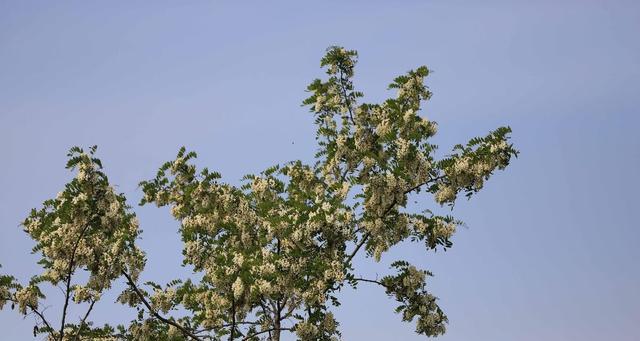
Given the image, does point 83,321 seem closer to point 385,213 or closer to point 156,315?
point 156,315

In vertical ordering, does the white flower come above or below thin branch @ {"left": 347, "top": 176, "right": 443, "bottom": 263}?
below

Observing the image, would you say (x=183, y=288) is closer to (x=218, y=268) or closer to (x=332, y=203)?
(x=218, y=268)

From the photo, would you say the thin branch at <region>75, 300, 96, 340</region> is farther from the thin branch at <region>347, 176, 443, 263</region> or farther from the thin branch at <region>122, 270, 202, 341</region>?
the thin branch at <region>347, 176, 443, 263</region>

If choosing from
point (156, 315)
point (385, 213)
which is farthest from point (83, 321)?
point (385, 213)

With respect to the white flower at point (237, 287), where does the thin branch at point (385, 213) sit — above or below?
above

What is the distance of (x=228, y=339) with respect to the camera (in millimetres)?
22406

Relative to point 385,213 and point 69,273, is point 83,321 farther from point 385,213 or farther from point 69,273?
→ point 385,213

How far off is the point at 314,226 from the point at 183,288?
15.9 ft

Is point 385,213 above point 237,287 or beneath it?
above

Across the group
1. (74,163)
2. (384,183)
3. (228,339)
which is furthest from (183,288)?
(384,183)

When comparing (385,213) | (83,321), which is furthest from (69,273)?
(385,213)

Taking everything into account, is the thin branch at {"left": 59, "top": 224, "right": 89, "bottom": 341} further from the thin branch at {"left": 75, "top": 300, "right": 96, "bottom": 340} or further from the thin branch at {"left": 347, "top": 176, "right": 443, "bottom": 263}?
the thin branch at {"left": 347, "top": 176, "right": 443, "bottom": 263}

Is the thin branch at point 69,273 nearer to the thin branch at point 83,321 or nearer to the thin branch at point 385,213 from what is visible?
the thin branch at point 83,321

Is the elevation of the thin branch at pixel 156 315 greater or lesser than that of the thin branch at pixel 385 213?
lesser
